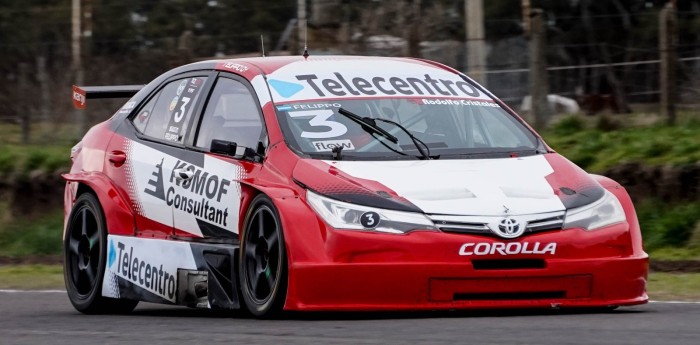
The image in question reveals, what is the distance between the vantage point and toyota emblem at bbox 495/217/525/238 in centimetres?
760

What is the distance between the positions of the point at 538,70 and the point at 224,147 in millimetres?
9485

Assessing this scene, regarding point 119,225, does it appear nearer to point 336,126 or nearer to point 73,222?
point 73,222

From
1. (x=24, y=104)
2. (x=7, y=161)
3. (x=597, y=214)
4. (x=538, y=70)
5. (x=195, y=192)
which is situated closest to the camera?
(x=597, y=214)

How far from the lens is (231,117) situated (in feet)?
29.7

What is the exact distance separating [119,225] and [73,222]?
0.65 metres

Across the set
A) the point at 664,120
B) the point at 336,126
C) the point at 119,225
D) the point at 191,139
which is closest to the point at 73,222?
the point at 119,225

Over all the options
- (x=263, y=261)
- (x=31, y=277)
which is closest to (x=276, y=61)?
(x=263, y=261)

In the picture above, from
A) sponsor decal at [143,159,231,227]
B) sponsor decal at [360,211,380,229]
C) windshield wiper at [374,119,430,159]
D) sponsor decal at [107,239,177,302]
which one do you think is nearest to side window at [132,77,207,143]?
sponsor decal at [143,159,231,227]

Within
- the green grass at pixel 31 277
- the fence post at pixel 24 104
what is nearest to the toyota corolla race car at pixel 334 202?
the green grass at pixel 31 277

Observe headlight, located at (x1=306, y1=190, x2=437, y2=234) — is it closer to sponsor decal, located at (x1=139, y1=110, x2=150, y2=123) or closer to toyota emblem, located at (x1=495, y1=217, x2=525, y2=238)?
toyota emblem, located at (x1=495, y1=217, x2=525, y2=238)

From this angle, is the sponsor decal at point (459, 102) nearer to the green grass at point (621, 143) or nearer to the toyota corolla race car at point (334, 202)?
the toyota corolla race car at point (334, 202)

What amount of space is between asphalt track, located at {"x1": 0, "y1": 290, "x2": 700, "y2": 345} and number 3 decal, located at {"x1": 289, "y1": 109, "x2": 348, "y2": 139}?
0.97 meters

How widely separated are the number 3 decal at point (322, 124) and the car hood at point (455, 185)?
345mm

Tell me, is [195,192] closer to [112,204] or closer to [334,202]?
[112,204]
